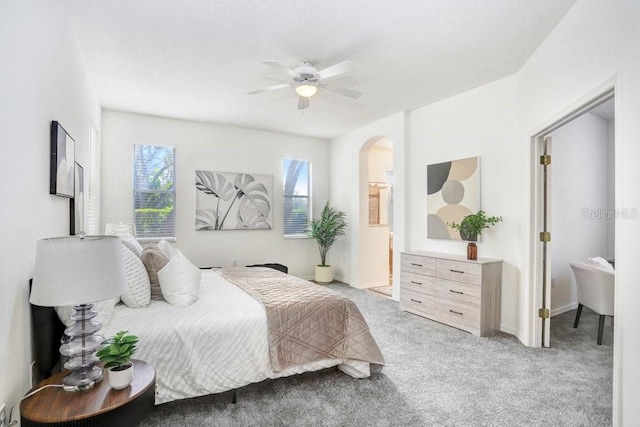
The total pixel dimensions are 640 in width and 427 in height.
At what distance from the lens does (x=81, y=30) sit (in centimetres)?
262

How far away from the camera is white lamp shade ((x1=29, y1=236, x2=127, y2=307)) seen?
4.20 ft

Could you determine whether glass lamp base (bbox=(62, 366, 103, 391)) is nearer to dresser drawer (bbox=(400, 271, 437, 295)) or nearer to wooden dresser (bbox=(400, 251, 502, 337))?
wooden dresser (bbox=(400, 251, 502, 337))

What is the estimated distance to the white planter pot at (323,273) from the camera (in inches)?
235

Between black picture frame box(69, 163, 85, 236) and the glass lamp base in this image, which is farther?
black picture frame box(69, 163, 85, 236)

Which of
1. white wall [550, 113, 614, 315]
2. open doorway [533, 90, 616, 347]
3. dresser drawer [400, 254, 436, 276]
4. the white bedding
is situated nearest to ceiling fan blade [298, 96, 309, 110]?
the white bedding

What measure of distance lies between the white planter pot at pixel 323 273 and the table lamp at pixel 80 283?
4.62 m

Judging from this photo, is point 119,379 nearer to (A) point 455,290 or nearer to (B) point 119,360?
(B) point 119,360

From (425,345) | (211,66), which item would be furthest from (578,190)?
(211,66)

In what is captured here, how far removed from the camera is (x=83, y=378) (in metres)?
1.42

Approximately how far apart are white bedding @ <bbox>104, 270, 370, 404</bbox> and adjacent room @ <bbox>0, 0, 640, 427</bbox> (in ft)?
0.04

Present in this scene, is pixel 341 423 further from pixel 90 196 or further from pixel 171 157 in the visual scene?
pixel 171 157

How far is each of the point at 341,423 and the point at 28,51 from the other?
2.54 metres

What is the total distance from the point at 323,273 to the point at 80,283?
191 inches

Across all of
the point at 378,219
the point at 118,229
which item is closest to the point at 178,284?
the point at 118,229
